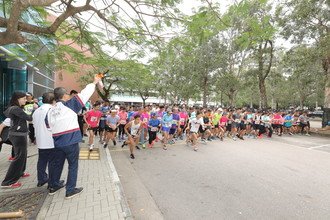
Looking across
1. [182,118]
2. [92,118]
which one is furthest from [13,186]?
[182,118]

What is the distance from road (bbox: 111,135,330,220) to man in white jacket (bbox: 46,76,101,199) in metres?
1.28

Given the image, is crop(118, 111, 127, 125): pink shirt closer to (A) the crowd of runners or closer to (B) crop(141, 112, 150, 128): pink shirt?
(A) the crowd of runners

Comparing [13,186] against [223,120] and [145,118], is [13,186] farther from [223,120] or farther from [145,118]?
[223,120]

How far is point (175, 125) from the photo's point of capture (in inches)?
440

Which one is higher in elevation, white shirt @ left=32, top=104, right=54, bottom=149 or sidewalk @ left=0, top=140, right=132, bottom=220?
white shirt @ left=32, top=104, right=54, bottom=149

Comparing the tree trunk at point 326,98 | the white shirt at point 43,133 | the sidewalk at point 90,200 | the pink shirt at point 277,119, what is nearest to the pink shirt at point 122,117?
the sidewalk at point 90,200

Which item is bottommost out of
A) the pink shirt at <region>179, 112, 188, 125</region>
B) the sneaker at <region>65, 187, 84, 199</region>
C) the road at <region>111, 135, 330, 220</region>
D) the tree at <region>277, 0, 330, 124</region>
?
the road at <region>111, 135, 330, 220</region>

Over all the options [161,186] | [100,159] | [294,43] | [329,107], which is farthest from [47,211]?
[329,107]

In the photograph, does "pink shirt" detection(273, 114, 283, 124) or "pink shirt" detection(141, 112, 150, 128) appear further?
"pink shirt" detection(273, 114, 283, 124)

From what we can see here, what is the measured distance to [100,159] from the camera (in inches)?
289

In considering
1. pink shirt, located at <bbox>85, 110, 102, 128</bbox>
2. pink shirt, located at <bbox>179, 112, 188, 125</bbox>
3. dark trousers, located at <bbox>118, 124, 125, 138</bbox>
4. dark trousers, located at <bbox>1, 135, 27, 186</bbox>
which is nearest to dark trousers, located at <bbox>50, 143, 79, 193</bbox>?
dark trousers, located at <bbox>1, 135, 27, 186</bbox>

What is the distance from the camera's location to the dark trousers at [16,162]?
4.71 metres

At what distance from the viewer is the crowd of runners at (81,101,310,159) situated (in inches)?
370

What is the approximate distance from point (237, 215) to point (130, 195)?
6.97 feet
